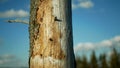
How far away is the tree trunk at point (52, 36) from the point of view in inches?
108

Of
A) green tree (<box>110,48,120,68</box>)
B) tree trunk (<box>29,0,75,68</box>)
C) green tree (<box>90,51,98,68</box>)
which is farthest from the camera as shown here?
green tree (<box>90,51,98,68</box>)

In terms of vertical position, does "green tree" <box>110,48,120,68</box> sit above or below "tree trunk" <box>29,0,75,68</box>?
below

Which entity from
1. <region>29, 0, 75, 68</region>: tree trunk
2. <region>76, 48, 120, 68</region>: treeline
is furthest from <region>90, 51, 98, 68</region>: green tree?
<region>29, 0, 75, 68</region>: tree trunk

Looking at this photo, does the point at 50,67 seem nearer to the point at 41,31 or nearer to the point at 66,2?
the point at 41,31

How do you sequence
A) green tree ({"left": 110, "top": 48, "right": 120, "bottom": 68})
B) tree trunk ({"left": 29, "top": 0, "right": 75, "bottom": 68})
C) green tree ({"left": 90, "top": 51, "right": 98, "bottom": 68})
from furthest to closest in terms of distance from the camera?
green tree ({"left": 90, "top": 51, "right": 98, "bottom": 68}) → green tree ({"left": 110, "top": 48, "right": 120, "bottom": 68}) → tree trunk ({"left": 29, "top": 0, "right": 75, "bottom": 68})

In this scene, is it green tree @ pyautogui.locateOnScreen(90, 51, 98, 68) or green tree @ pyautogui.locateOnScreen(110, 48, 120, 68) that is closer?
green tree @ pyautogui.locateOnScreen(110, 48, 120, 68)

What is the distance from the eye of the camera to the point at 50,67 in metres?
2.72

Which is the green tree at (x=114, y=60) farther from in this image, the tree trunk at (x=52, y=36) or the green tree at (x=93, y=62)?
the tree trunk at (x=52, y=36)

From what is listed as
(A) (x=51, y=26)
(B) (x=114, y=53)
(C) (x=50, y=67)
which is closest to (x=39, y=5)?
(A) (x=51, y=26)

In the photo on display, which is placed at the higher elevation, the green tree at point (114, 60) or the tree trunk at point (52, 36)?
the tree trunk at point (52, 36)

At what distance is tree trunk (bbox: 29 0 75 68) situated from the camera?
2.75m

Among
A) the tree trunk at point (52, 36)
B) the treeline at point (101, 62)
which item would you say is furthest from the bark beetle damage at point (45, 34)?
the treeline at point (101, 62)

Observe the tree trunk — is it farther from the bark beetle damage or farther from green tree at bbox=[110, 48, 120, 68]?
green tree at bbox=[110, 48, 120, 68]

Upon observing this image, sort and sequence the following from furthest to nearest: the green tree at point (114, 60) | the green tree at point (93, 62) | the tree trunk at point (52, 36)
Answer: the green tree at point (93, 62) → the green tree at point (114, 60) → the tree trunk at point (52, 36)
